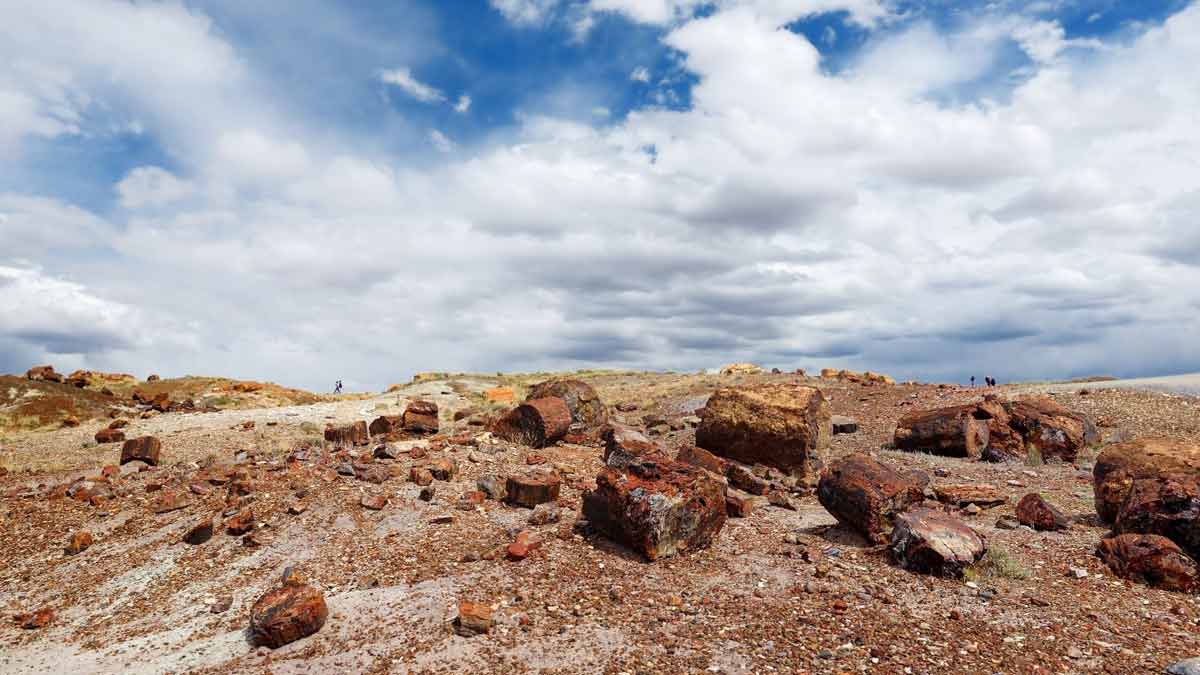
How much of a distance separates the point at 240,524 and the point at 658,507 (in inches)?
251

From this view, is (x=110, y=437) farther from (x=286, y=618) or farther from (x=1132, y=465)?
(x=1132, y=465)

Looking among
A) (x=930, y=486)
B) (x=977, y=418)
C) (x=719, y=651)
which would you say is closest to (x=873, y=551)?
(x=719, y=651)

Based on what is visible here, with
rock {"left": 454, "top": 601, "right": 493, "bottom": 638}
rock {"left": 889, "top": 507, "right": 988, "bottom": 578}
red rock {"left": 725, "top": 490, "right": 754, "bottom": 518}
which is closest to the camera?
rock {"left": 454, "top": 601, "right": 493, "bottom": 638}

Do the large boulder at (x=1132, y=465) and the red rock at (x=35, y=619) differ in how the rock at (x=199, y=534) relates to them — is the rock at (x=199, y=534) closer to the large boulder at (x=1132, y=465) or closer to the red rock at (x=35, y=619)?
the red rock at (x=35, y=619)

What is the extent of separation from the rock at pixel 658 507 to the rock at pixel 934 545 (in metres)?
2.31

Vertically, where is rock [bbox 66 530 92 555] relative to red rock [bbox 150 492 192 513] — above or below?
below

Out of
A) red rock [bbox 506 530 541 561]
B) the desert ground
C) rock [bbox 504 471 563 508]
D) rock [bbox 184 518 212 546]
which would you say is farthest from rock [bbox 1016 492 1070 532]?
rock [bbox 184 518 212 546]

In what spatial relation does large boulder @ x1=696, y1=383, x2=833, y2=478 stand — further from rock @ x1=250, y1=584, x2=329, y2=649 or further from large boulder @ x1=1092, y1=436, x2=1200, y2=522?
rock @ x1=250, y1=584, x2=329, y2=649

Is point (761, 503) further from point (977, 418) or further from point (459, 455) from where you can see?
point (977, 418)

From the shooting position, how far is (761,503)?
39.1ft

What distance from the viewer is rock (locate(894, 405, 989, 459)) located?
53.6 ft

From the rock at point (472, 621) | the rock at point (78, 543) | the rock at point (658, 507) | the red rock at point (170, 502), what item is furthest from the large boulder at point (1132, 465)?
the rock at point (78, 543)

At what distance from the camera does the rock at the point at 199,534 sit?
10578 mm

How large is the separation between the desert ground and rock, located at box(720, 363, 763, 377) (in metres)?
21.2
